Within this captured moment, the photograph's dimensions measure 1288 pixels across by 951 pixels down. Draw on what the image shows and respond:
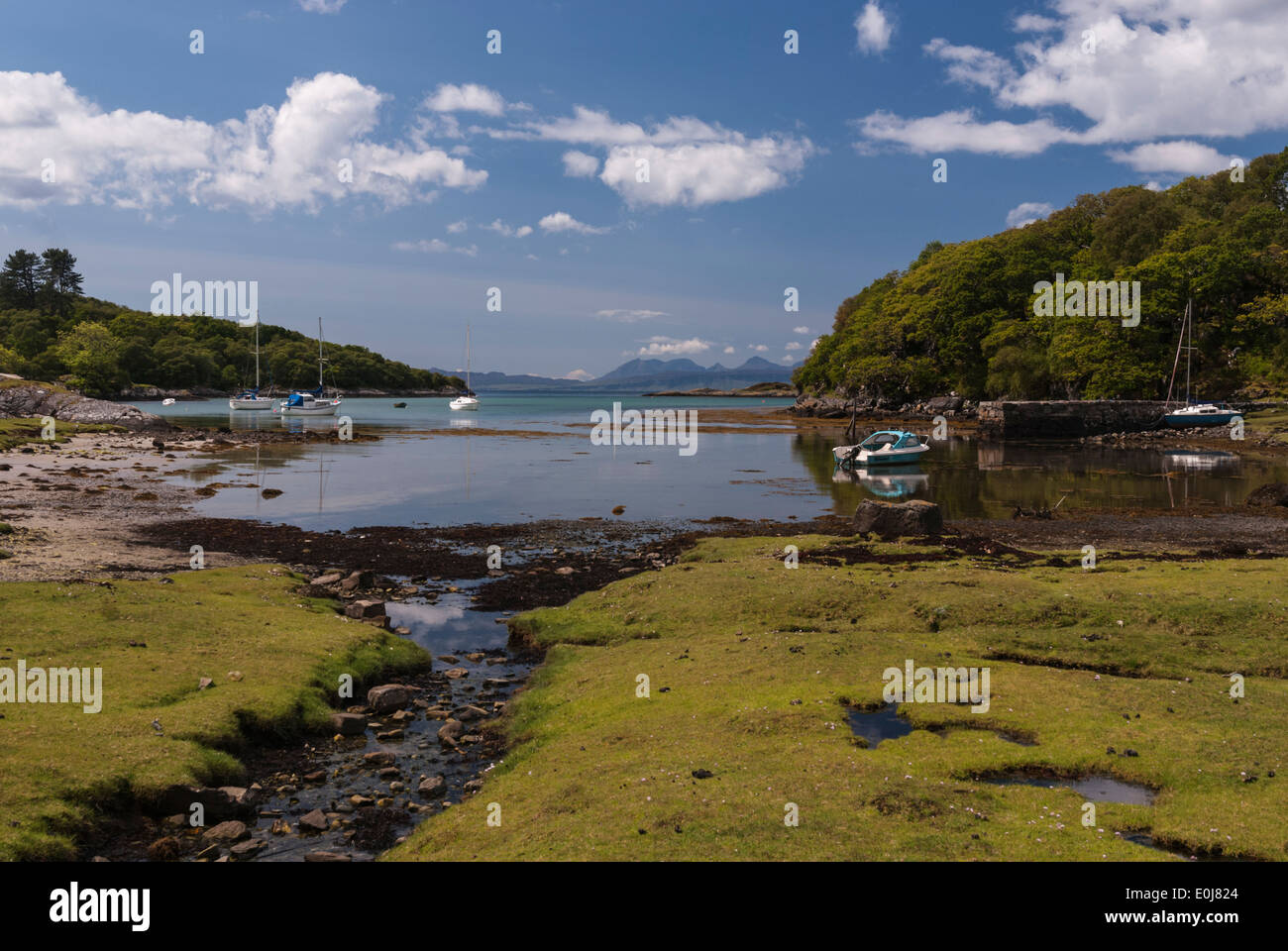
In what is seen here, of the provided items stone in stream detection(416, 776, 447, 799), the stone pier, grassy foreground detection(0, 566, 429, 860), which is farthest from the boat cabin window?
stone in stream detection(416, 776, 447, 799)

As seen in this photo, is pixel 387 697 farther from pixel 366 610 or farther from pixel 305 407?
pixel 305 407


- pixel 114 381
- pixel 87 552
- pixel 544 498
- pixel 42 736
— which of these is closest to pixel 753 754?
pixel 42 736

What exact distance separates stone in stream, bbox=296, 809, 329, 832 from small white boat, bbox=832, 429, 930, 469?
6637 cm

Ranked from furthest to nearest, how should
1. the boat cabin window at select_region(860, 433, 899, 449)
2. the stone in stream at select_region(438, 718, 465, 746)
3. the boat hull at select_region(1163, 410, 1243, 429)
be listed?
the boat hull at select_region(1163, 410, 1243, 429) → the boat cabin window at select_region(860, 433, 899, 449) → the stone in stream at select_region(438, 718, 465, 746)

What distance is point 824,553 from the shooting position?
3045 cm

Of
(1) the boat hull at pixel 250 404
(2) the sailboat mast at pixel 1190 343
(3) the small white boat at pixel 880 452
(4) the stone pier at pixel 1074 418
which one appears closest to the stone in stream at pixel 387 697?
(3) the small white boat at pixel 880 452

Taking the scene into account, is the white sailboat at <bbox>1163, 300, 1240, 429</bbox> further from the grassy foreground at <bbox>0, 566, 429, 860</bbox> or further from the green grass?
the green grass

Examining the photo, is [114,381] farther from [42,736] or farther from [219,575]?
[42,736]

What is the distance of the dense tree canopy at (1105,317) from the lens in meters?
110

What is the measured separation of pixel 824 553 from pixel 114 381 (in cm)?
19972

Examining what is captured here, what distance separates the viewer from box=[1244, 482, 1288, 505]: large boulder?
43219 millimetres

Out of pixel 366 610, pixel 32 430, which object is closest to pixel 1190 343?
pixel 366 610

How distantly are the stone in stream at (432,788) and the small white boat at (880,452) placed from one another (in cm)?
6456

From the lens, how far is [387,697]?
55.7 ft
